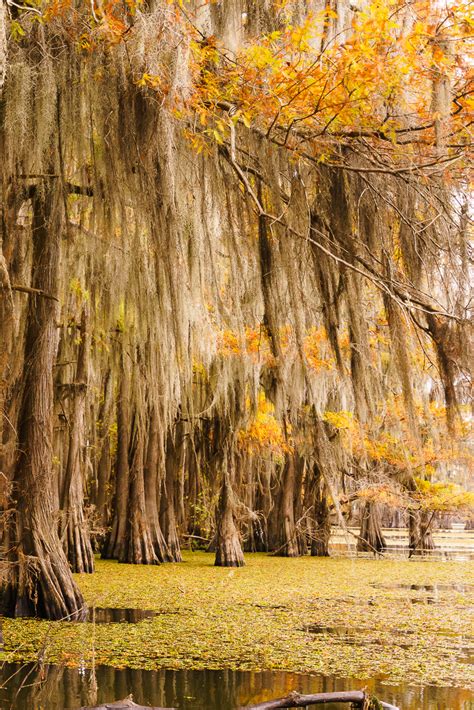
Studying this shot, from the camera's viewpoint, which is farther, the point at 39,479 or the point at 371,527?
the point at 371,527

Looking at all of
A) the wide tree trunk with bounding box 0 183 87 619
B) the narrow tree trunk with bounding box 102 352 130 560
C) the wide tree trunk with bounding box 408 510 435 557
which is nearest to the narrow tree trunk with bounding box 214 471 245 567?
the narrow tree trunk with bounding box 102 352 130 560

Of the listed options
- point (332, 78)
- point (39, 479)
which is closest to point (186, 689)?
point (39, 479)

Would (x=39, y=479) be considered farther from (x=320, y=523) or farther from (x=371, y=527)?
(x=371, y=527)

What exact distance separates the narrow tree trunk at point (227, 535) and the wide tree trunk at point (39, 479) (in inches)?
247

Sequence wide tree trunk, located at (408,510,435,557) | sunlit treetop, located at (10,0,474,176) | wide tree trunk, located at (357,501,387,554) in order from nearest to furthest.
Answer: sunlit treetop, located at (10,0,474,176), wide tree trunk, located at (357,501,387,554), wide tree trunk, located at (408,510,435,557)

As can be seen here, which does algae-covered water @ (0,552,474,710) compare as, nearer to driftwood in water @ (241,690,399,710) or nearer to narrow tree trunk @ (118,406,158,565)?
driftwood in water @ (241,690,399,710)

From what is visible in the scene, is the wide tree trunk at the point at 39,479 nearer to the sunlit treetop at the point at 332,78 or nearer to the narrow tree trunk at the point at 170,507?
the sunlit treetop at the point at 332,78

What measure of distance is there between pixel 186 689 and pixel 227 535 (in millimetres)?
8467

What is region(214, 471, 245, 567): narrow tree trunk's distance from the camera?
42.1 feet

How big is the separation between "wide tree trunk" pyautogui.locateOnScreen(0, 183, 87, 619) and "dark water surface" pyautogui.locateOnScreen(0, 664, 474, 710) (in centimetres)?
161

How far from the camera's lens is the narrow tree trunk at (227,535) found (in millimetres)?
12836

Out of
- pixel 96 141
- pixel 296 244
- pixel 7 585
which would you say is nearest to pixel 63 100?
pixel 96 141

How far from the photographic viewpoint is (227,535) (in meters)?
12.9

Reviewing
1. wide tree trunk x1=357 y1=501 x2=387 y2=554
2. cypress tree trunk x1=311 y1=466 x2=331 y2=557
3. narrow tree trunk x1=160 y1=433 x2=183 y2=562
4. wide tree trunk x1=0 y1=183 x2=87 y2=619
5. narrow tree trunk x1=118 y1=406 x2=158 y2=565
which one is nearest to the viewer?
wide tree trunk x1=0 y1=183 x2=87 y2=619
